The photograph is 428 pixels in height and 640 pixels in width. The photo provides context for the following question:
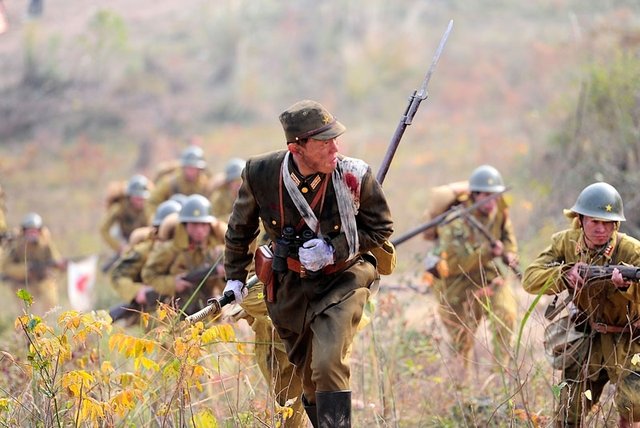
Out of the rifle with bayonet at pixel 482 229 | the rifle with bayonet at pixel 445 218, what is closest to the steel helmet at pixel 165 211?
the rifle with bayonet at pixel 445 218

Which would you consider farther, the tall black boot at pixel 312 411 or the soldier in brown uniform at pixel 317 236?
the tall black boot at pixel 312 411

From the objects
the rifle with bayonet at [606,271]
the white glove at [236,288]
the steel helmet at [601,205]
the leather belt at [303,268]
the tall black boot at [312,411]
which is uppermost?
the steel helmet at [601,205]

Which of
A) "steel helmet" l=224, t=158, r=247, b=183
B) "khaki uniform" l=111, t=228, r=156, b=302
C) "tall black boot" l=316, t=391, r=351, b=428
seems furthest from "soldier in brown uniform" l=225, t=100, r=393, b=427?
"steel helmet" l=224, t=158, r=247, b=183

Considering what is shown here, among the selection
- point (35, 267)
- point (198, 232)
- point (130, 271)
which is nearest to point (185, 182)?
point (35, 267)

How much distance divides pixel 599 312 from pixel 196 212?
451 centimetres

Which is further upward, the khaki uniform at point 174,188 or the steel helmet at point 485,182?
the steel helmet at point 485,182

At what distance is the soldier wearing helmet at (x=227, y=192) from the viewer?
14.2m

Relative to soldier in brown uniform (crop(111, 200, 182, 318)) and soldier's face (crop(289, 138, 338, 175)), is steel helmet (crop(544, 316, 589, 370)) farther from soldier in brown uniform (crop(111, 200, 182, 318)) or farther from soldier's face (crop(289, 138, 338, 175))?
soldier in brown uniform (crop(111, 200, 182, 318))

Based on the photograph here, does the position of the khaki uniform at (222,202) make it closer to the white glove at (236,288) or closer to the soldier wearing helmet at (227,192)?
the soldier wearing helmet at (227,192)

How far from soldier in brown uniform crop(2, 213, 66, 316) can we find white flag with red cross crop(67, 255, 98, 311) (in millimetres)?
259

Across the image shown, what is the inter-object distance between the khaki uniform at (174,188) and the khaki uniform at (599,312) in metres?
8.70

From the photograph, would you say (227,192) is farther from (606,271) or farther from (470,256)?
(606,271)

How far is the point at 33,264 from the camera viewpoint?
16.3 m

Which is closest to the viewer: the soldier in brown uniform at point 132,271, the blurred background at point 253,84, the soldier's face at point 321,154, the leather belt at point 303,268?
the soldier's face at point 321,154
